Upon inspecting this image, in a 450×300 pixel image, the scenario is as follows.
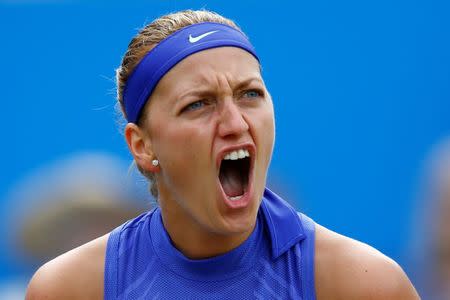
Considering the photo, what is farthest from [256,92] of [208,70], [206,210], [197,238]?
[197,238]

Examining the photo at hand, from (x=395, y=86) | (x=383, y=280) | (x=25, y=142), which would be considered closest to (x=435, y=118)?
(x=395, y=86)

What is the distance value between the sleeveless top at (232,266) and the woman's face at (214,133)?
5.4 inches

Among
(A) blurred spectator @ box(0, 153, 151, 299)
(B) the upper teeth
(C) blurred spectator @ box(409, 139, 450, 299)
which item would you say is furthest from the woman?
(C) blurred spectator @ box(409, 139, 450, 299)

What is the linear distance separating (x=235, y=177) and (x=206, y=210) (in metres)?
0.20

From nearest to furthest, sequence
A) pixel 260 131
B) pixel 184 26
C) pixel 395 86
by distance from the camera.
→ 1. pixel 260 131
2. pixel 184 26
3. pixel 395 86

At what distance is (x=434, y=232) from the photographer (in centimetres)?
507

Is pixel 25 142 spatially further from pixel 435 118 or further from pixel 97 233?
pixel 435 118

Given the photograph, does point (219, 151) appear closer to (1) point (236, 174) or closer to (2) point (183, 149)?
(2) point (183, 149)

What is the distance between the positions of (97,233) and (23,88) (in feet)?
2.92

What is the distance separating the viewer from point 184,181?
4.03 m

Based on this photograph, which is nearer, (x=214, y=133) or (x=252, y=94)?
(x=214, y=133)

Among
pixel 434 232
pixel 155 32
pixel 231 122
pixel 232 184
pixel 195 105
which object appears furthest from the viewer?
pixel 434 232

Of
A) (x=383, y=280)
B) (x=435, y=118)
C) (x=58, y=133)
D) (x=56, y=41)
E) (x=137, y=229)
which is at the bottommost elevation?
(x=383, y=280)

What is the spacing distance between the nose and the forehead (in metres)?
0.12
